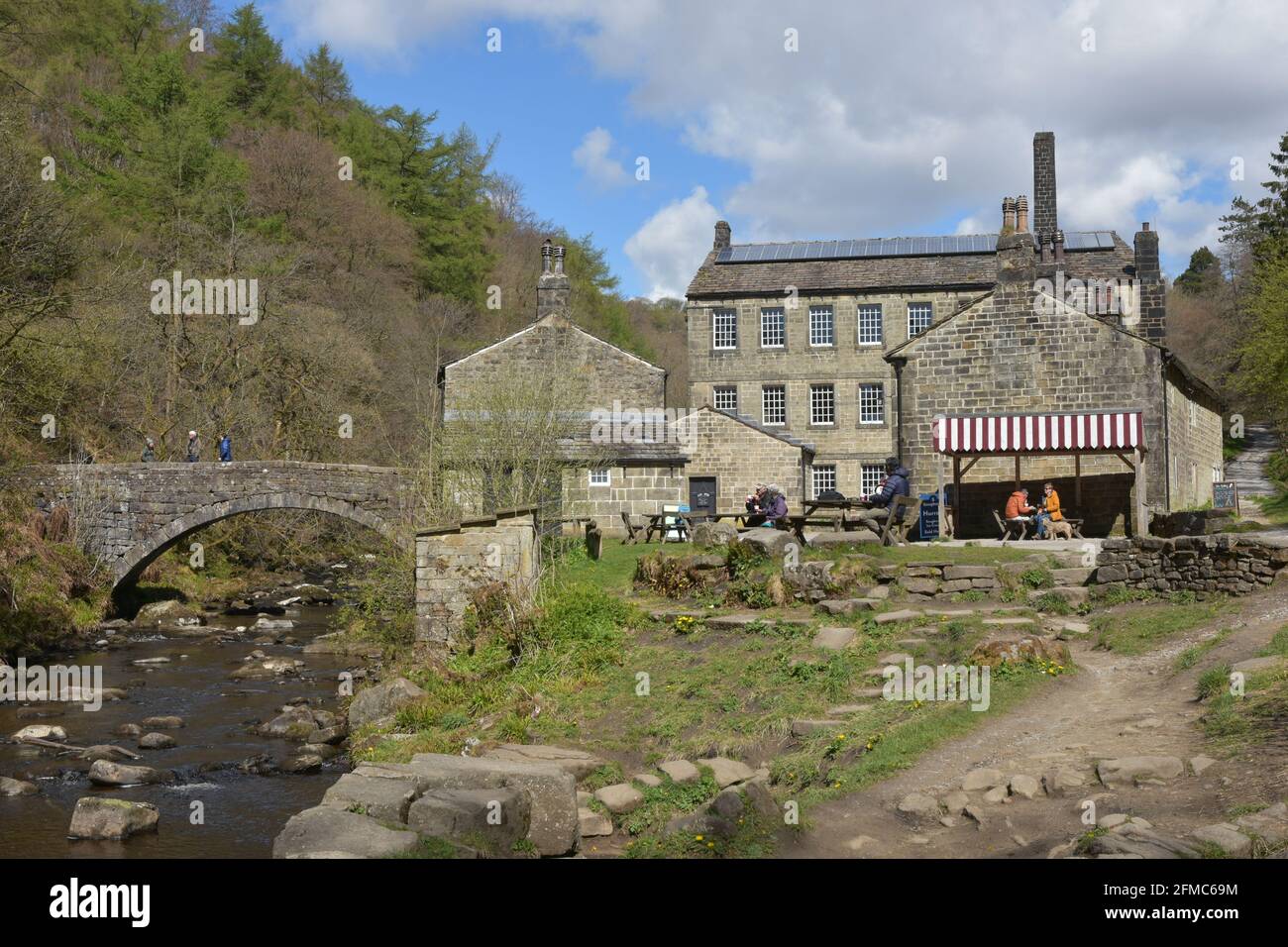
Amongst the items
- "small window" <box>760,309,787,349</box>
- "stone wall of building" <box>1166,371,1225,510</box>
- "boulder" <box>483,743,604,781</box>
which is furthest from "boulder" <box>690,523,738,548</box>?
"small window" <box>760,309,787,349</box>

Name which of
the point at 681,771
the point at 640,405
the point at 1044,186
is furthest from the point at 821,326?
the point at 681,771

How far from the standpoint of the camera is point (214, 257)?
37.0m

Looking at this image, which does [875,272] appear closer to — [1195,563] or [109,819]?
[1195,563]

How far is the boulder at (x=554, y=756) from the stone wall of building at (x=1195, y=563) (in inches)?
330

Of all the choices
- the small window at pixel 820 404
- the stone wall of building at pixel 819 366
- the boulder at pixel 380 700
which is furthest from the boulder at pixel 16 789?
the small window at pixel 820 404

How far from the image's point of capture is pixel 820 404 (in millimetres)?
43062

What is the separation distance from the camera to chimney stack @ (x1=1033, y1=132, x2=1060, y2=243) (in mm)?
41281

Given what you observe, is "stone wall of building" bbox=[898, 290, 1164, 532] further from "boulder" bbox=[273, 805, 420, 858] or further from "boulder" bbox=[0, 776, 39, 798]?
"boulder" bbox=[273, 805, 420, 858]

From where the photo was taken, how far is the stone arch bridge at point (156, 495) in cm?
2658

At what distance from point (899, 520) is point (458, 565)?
7.35 metres

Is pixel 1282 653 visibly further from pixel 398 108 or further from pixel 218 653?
pixel 398 108
